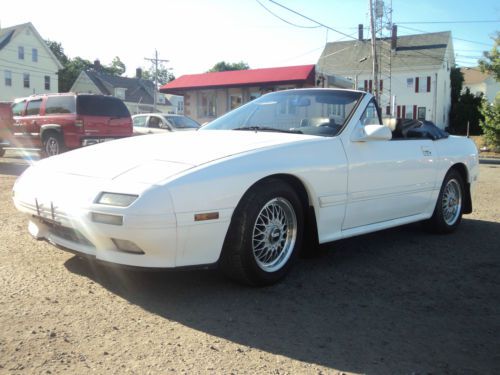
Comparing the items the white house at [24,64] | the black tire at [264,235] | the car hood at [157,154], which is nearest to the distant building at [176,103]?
the white house at [24,64]

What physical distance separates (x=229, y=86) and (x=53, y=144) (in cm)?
1531

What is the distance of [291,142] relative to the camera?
3.79m

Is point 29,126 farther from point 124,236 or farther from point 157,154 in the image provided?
point 124,236

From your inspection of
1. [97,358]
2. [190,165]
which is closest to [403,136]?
[190,165]

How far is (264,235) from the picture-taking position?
3.58 m

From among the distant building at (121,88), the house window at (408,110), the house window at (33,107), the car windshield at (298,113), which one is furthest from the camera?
the distant building at (121,88)

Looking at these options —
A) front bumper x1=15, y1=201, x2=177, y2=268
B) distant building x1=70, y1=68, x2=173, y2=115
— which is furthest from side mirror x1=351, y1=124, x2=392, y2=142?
distant building x1=70, y1=68, x2=173, y2=115

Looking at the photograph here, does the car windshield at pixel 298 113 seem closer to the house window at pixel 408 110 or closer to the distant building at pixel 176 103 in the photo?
the house window at pixel 408 110

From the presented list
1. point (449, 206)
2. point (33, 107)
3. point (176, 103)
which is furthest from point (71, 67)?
point (449, 206)

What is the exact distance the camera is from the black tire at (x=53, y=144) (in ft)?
41.3

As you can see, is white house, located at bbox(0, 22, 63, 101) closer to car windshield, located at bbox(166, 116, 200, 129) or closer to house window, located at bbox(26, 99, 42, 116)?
car windshield, located at bbox(166, 116, 200, 129)

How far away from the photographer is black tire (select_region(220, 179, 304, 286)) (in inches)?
132

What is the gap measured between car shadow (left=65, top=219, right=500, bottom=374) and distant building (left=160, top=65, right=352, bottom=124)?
1992 cm

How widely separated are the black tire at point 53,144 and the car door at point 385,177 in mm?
9781
